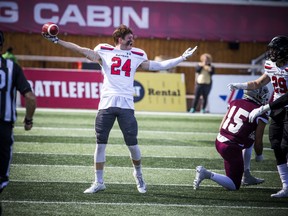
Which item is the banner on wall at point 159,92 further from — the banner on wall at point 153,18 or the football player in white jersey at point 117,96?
the football player in white jersey at point 117,96

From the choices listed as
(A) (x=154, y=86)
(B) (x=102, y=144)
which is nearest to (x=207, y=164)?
(B) (x=102, y=144)

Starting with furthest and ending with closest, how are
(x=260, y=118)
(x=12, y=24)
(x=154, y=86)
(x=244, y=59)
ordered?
(x=244, y=59) → (x=12, y=24) → (x=154, y=86) → (x=260, y=118)

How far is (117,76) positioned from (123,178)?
1.59 metres

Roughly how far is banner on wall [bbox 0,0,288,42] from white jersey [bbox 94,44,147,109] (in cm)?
1500

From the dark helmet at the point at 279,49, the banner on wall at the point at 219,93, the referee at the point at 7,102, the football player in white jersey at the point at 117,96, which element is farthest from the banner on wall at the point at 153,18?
the referee at the point at 7,102

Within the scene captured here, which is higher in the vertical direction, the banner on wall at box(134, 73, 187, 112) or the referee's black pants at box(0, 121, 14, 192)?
the referee's black pants at box(0, 121, 14, 192)

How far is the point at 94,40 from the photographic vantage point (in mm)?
22578

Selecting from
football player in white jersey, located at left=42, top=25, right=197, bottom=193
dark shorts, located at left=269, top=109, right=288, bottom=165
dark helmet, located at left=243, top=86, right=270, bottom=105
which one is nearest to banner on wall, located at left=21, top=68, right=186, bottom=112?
dark helmet, located at left=243, top=86, right=270, bottom=105

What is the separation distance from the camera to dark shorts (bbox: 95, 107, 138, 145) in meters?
6.88

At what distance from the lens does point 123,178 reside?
7.95m

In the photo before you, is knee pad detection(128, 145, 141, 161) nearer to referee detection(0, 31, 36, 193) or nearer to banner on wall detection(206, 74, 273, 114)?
referee detection(0, 31, 36, 193)

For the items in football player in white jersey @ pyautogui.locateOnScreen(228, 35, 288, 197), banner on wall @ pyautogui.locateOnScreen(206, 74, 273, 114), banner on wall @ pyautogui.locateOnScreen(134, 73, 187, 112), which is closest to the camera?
football player in white jersey @ pyautogui.locateOnScreen(228, 35, 288, 197)

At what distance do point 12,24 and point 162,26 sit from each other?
522 cm

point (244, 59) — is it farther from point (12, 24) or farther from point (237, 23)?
point (12, 24)
